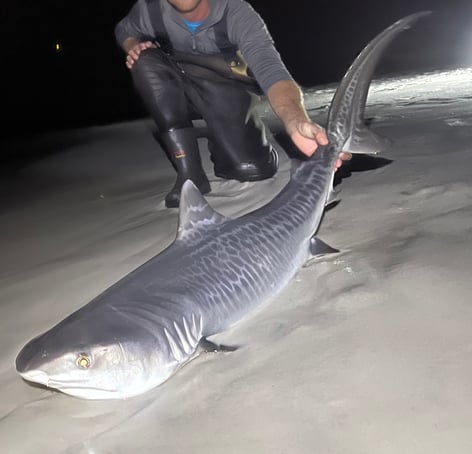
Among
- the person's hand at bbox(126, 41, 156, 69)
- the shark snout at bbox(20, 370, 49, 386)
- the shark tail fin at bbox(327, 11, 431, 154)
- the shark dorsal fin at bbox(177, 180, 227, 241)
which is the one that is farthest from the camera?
the person's hand at bbox(126, 41, 156, 69)

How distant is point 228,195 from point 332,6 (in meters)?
39.7

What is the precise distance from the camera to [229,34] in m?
3.49

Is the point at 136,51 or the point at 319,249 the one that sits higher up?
the point at 136,51

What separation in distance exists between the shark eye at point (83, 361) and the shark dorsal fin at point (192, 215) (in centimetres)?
71

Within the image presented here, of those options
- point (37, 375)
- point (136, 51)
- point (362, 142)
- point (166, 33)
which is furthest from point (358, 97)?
point (37, 375)

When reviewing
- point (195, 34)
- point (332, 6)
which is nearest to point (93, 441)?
point (195, 34)

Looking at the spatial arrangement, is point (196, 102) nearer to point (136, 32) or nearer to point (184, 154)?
point (184, 154)

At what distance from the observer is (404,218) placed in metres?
2.79

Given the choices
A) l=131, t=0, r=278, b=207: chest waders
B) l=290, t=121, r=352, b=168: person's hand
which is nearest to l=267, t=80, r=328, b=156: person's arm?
l=290, t=121, r=352, b=168: person's hand

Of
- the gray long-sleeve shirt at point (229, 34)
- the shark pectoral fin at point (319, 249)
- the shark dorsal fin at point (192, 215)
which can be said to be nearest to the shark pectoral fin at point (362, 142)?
the gray long-sleeve shirt at point (229, 34)

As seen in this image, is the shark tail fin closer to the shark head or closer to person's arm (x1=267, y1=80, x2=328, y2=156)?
person's arm (x1=267, y1=80, x2=328, y2=156)

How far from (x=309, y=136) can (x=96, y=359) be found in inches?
64.4

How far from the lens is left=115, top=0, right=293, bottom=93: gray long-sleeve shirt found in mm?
3123

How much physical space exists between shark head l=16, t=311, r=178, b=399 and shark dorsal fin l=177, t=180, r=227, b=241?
562 millimetres
